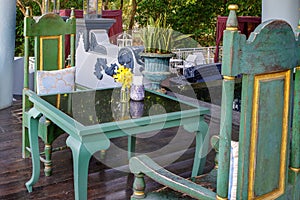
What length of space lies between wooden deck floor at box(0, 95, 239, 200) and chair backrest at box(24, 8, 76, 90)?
2.20ft

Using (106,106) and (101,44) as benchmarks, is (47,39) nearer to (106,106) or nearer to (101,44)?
(106,106)

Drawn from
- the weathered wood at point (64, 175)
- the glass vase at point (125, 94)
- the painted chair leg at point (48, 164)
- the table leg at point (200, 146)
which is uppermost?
the glass vase at point (125, 94)

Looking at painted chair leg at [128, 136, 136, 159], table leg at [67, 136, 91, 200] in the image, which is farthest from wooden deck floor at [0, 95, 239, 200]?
table leg at [67, 136, 91, 200]

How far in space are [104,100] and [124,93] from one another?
0.16 m

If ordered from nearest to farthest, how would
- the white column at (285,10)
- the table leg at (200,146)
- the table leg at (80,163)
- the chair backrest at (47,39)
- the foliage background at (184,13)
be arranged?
1. the table leg at (80,163)
2. the table leg at (200,146)
3. the chair backrest at (47,39)
4. the white column at (285,10)
5. the foliage background at (184,13)

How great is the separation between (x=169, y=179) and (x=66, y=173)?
1803 millimetres

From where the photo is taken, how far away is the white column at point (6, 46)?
5.31 m

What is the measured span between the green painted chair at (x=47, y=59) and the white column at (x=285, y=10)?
11.4 feet

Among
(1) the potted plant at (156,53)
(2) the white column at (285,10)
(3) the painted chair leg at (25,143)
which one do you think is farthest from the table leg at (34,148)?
(2) the white column at (285,10)

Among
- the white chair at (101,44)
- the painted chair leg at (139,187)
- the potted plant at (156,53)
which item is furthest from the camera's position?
the white chair at (101,44)

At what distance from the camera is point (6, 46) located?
5379 millimetres

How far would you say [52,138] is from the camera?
3.29m

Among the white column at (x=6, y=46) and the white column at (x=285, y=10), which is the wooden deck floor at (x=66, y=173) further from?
the white column at (x=285, y=10)

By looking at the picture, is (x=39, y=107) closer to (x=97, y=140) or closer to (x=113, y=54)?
(x=97, y=140)
